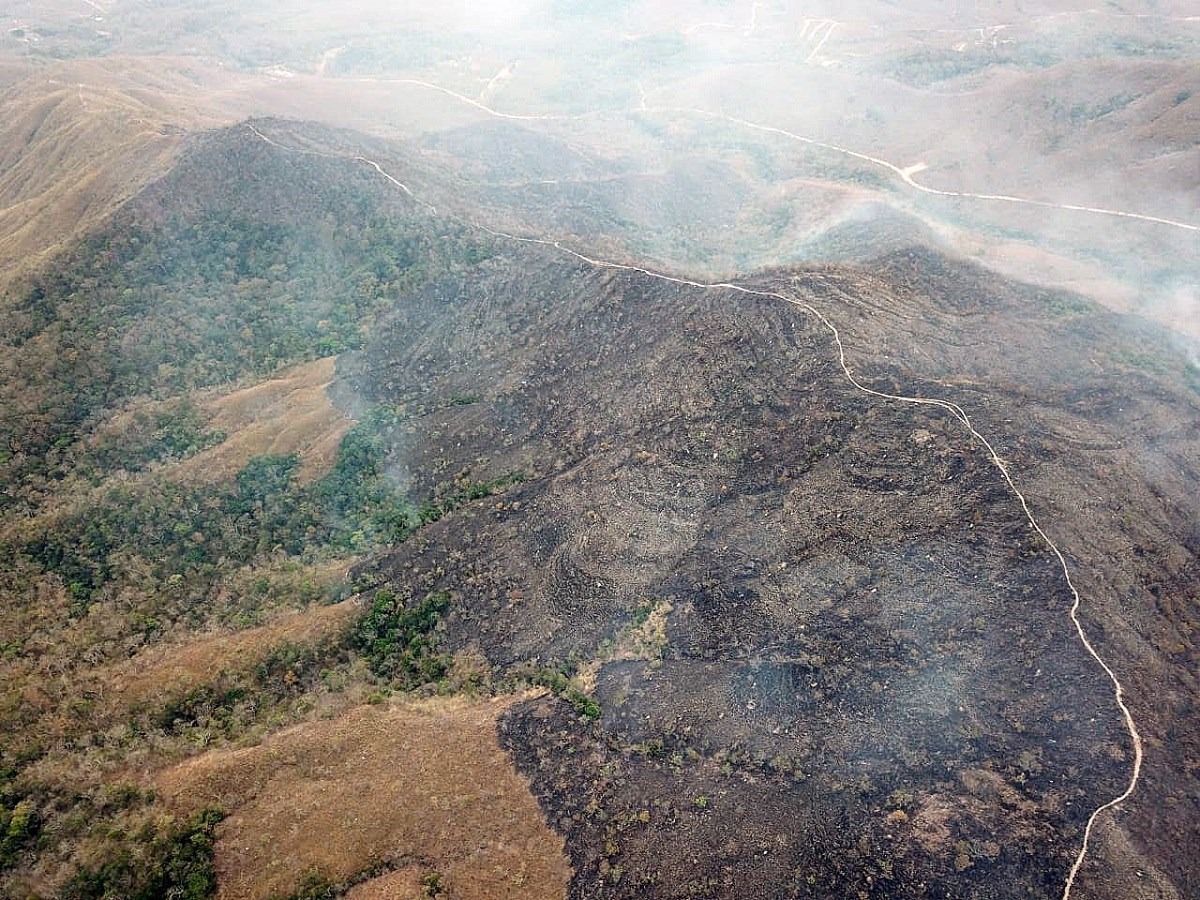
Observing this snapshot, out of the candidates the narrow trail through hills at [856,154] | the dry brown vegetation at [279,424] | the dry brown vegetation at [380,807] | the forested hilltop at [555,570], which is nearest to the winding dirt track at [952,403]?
the narrow trail through hills at [856,154]

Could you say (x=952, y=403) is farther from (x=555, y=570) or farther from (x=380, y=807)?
(x=380, y=807)

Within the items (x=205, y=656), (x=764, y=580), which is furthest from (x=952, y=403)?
(x=205, y=656)

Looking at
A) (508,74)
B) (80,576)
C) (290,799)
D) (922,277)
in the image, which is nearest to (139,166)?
(80,576)

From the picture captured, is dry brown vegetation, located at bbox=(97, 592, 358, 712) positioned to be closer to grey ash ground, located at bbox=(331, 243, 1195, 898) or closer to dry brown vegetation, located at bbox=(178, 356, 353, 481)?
Result: grey ash ground, located at bbox=(331, 243, 1195, 898)

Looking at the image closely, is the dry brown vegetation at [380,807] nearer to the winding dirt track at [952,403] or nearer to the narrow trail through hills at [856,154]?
the winding dirt track at [952,403]

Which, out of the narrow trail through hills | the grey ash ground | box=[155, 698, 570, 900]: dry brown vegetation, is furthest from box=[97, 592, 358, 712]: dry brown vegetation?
the narrow trail through hills

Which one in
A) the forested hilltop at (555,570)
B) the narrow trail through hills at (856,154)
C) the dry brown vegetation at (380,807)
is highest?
the narrow trail through hills at (856,154)

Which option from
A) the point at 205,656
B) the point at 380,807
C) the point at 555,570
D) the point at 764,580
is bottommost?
the point at 380,807

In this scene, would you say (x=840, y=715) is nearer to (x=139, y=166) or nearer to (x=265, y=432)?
(x=265, y=432)
